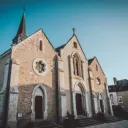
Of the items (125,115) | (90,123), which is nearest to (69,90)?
(90,123)

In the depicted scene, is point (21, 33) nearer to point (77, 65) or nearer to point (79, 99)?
point (77, 65)

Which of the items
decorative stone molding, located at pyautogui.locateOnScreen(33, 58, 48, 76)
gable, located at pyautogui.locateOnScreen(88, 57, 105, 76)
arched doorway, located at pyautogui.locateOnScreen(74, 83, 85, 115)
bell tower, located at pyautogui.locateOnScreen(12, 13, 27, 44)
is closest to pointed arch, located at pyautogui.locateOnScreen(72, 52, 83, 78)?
arched doorway, located at pyautogui.locateOnScreen(74, 83, 85, 115)

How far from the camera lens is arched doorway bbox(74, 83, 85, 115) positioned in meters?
17.8

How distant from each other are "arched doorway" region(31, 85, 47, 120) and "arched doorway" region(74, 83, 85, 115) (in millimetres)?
5544

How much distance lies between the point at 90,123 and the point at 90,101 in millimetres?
4739

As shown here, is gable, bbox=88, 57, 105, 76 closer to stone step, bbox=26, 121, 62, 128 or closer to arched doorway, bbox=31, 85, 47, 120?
arched doorway, bbox=31, 85, 47, 120

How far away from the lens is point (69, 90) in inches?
663

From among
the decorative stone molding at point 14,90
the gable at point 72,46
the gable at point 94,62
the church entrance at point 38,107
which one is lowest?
the church entrance at point 38,107

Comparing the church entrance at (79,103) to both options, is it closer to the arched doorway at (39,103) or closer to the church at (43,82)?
the church at (43,82)

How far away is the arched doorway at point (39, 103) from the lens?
12.9 metres

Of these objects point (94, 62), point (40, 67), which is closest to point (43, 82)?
point (40, 67)

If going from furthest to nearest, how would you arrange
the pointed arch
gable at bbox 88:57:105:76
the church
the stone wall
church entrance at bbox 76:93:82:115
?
gable at bbox 88:57:105:76, the pointed arch, church entrance at bbox 76:93:82:115, the stone wall, the church

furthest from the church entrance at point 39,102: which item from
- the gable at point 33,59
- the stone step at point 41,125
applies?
the gable at point 33,59

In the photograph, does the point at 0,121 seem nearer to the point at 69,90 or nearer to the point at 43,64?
the point at 43,64
